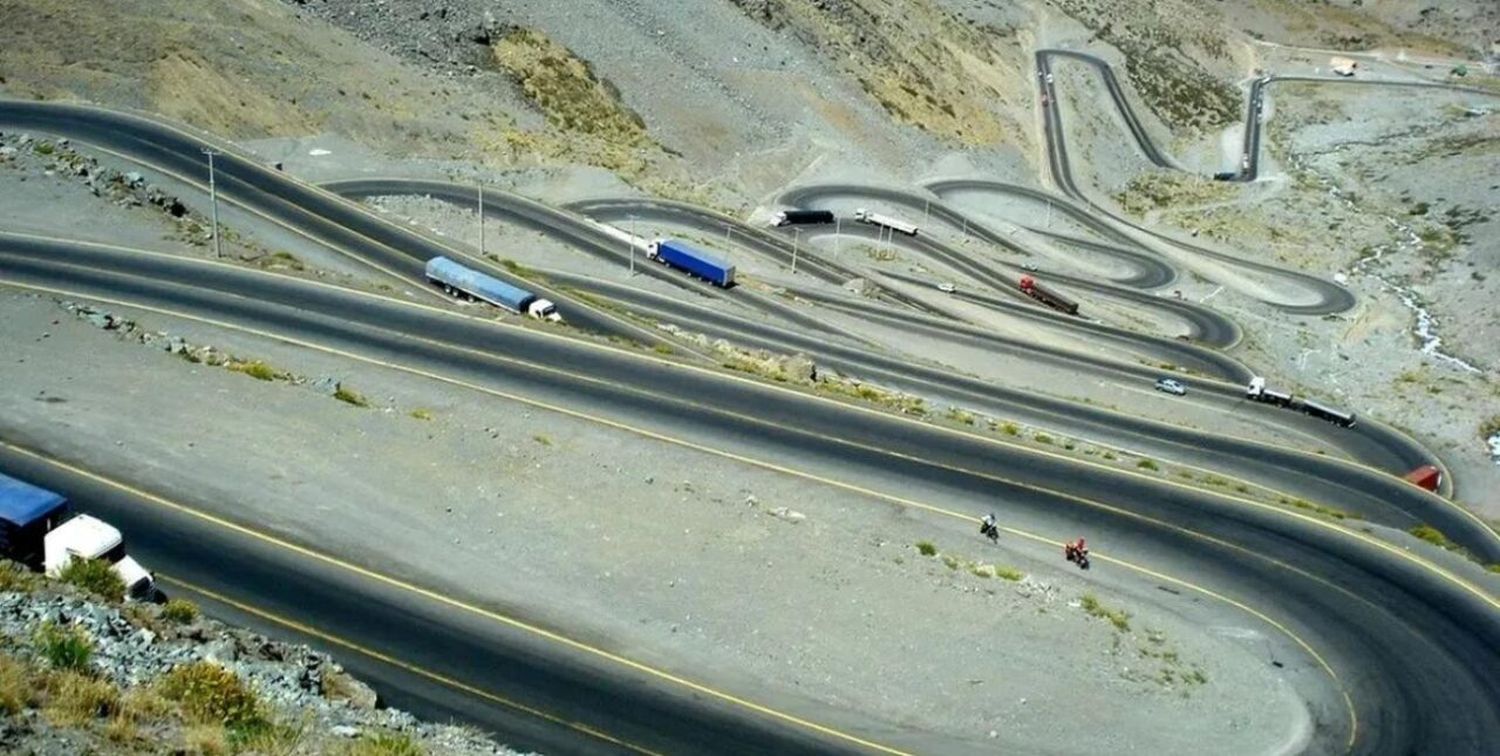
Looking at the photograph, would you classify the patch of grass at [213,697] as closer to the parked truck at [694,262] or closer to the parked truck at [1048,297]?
the parked truck at [694,262]

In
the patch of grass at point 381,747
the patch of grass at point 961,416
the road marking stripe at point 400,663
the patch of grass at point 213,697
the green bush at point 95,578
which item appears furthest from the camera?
the patch of grass at point 961,416

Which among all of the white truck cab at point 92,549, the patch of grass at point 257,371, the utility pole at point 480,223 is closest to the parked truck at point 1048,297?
the utility pole at point 480,223

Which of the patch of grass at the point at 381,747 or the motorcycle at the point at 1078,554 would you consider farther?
the motorcycle at the point at 1078,554

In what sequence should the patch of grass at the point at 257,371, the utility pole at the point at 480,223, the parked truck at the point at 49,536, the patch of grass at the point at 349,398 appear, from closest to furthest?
the parked truck at the point at 49,536 → the patch of grass at the point at 349,398 → the patch of grass at the point at 257,371 → the utility pole at the point at 480,223

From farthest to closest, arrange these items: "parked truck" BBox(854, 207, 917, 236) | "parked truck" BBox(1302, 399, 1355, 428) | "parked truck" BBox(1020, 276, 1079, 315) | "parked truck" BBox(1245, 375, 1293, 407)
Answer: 1. "parked truck" BBox(854, 207, 917, 236)
2. "parked truck" BBox(1020, 276, 1079, 315)
3. "parked truck" BBox(1245, 375, 1293, 407)
4. "parked truck" BBox(1302, 399, 1355, 428)

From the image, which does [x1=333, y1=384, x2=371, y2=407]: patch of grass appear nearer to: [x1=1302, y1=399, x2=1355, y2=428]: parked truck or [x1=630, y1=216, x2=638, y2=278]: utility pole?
[x1=630, y1=216, x2=638, y2=278]: utility pole

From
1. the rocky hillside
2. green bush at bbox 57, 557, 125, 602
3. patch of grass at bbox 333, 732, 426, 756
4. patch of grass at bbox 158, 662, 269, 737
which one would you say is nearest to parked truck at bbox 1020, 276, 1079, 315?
the rocky hillside
